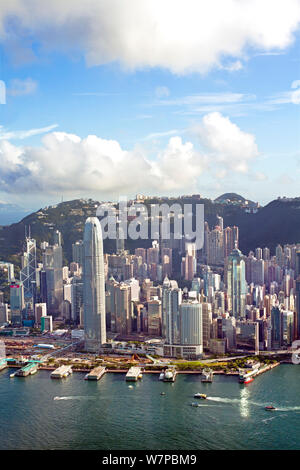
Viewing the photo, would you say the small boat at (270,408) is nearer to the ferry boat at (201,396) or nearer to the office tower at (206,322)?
the ferry boat at (201,396)

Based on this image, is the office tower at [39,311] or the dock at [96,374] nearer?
the dock at [96,374]

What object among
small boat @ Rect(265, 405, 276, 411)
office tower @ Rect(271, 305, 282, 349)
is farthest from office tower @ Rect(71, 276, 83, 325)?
small boat @ Rect(265, 405, 276, 411)

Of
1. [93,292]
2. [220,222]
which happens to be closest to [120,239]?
[220,222]

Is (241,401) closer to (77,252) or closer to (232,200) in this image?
(77,252)

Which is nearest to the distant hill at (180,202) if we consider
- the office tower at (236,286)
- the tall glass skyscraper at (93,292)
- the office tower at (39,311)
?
the office tower at (39,311)

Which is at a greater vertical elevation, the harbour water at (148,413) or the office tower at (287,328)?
the office tower at (287,328)

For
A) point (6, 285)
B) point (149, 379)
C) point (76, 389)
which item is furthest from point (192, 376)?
point (6, 285)
